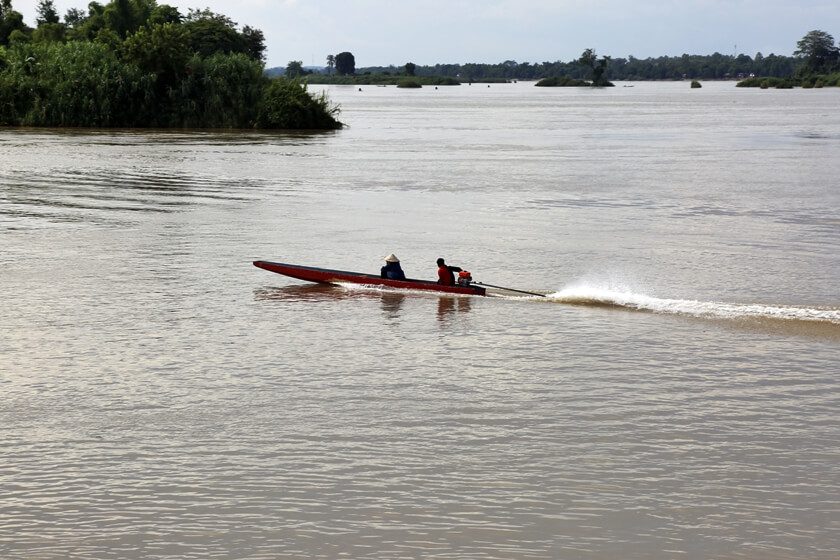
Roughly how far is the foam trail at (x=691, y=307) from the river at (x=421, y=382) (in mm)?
115

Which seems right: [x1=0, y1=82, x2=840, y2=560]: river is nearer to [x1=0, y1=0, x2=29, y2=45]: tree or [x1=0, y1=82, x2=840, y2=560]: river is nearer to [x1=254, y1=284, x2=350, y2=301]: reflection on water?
[x1=254, y1=284, x2=350, y2=301]: reflection on water

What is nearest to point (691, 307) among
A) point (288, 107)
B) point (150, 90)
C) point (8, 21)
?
point (288, 107)

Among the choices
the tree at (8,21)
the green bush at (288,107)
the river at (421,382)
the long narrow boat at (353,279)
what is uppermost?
the tree at (8,21)

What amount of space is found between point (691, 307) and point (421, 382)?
7.74 m

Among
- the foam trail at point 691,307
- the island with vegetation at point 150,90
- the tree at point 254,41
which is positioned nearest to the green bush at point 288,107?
the island with vegetation at point 150,90

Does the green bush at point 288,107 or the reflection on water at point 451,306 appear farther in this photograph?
the green bush at point 288,107

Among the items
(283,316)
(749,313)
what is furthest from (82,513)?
(749,313)

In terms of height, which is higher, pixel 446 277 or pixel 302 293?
pixel 446 277

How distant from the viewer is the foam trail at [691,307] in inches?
847

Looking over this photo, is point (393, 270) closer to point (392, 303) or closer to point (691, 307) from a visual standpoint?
point (392, 303)

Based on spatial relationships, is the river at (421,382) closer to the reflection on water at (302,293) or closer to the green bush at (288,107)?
the reflection on water at (302,293)

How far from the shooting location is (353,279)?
24500mm

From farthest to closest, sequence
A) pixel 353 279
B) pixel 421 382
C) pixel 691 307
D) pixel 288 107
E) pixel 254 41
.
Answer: pixel 254 41 < pixel 288 107 < pixel 353 279 < pixel 691 307 < pixel 421 382

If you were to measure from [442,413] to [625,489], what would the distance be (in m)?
3.51
